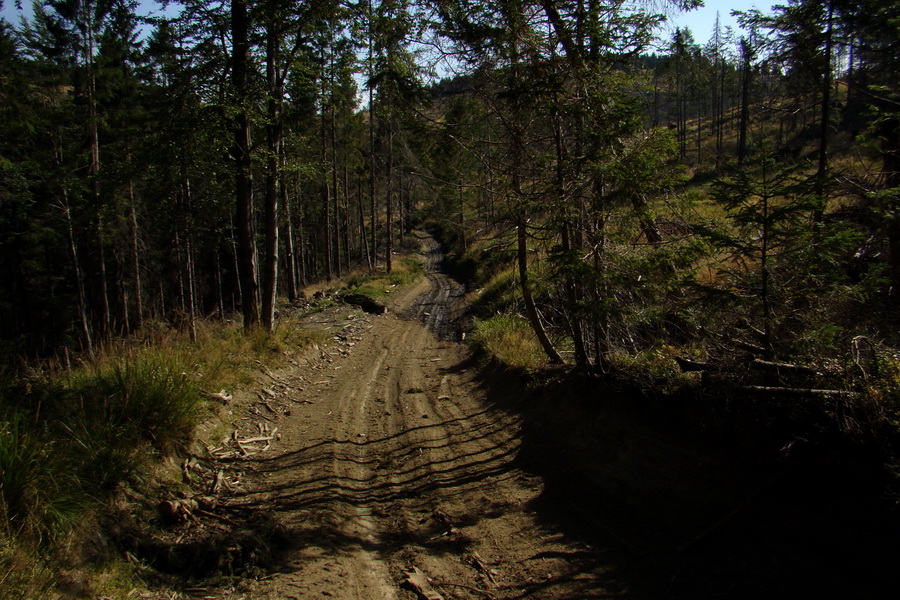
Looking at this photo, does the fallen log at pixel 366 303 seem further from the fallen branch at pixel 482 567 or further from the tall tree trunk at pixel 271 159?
the fallen branch at pixel 482 567

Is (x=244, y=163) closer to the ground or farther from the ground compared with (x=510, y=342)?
farther from the ground

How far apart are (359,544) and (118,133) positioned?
23.1m

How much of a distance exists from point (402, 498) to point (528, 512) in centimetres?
146

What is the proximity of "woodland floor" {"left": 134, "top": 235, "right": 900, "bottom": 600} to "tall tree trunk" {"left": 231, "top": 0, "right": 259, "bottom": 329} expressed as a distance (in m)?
3.84

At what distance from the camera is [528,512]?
5.04 m

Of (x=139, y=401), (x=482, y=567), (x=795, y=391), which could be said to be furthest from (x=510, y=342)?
(x=139, y=401)

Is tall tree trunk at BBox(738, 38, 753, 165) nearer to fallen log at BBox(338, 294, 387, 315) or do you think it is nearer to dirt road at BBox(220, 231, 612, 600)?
dirt road at BBox(220, 231, 612, 600)

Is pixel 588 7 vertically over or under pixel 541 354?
over

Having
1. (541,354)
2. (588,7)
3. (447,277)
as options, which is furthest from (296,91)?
(447,277)

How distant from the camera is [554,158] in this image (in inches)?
266

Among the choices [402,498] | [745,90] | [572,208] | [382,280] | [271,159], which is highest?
[745,90]

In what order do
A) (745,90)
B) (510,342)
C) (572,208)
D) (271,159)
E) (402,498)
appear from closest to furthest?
(402,498) → (572,208) → (510,342) → (271,159) → (745,90)

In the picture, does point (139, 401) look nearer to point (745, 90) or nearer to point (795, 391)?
point (795, 391)

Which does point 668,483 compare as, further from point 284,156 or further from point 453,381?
point 284,156
